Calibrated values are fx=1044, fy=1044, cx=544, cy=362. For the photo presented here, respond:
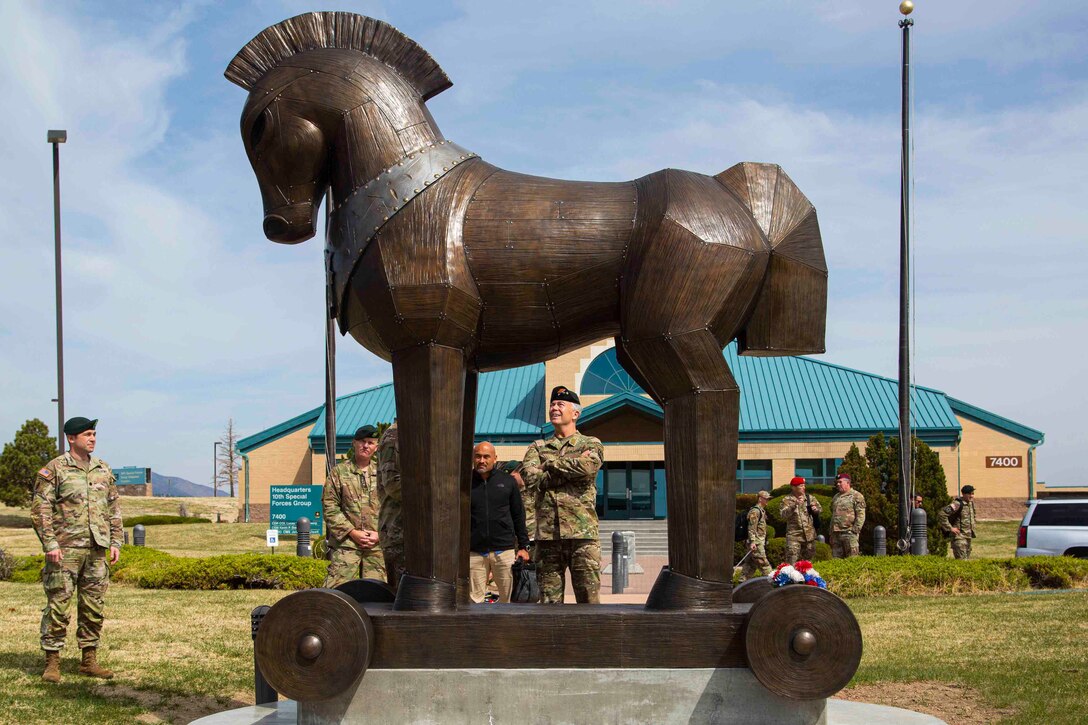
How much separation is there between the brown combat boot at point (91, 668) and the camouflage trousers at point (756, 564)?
998 centimetres

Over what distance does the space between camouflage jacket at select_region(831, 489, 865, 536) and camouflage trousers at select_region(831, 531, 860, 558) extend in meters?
0.09

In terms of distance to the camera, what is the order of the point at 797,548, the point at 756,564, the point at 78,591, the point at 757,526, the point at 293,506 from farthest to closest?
the point at 293,506 < the point at 756,564 < the point at 757,526 < the point at 797,548 < the point at 78,591

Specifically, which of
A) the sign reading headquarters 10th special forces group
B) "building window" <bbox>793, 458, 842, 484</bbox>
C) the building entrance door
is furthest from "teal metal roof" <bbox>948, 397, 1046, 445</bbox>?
the sign reading headquarters 10th special forces group

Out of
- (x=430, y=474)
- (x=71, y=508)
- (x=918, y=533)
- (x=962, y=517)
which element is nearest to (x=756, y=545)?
(x=918, y=533)

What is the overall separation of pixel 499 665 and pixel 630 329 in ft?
5.11

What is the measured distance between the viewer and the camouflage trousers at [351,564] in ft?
28.8

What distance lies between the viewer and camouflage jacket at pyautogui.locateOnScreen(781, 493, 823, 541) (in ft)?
52.9

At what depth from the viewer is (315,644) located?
14.2ft

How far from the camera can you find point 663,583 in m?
4.60

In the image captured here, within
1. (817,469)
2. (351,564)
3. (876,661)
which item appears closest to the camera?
(351,564)

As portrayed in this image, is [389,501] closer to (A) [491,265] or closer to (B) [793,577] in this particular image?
(A) [491,265]

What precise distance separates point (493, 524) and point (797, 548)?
8242 millimetres

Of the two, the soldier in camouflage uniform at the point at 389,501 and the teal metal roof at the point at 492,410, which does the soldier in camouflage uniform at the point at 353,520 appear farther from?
the teal metal roof at the point at 492,410

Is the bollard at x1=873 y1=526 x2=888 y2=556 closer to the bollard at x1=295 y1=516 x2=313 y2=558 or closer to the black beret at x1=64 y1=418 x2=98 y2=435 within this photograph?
the bollard at x1=295 y1=516 x2=313 y2=558
